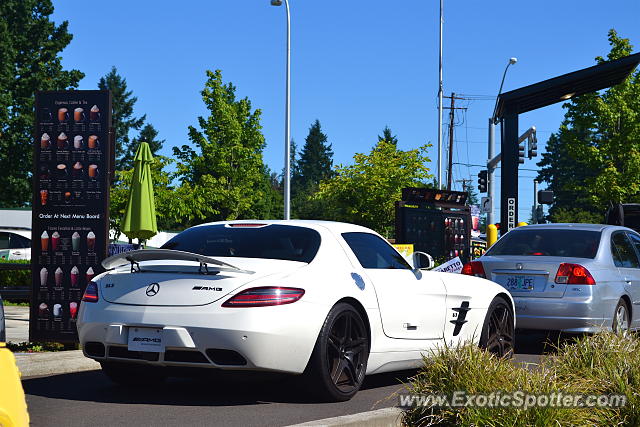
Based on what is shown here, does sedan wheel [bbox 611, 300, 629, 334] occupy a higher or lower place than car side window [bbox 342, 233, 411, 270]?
lower

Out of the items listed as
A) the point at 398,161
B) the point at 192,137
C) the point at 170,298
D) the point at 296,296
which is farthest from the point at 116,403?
the point at 398,161

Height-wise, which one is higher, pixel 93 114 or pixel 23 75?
pixel 23 75

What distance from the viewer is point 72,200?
10.4 metres

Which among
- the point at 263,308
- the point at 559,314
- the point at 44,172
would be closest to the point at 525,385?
the point at 263,308

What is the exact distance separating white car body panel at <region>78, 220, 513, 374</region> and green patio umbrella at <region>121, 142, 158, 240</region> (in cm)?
654

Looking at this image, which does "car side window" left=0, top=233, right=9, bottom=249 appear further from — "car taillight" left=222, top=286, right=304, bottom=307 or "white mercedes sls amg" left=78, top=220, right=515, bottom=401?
"car taillight" left=222, top=286, right=304, bottom=307

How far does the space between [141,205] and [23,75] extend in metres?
48.3

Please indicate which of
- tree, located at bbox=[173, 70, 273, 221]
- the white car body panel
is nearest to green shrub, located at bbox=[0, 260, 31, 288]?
the white car body panel

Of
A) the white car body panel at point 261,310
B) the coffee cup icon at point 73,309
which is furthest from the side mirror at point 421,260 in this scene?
the coffee cup icon at point 73,309

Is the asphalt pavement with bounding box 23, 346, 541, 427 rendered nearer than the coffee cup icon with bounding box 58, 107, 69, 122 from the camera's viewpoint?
Yes

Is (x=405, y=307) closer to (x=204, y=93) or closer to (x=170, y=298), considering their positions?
(x=170, y=298)

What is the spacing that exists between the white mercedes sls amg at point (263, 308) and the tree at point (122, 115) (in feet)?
321

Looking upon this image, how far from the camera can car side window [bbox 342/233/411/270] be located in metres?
7.40

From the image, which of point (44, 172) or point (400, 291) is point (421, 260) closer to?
point (400, 291)
